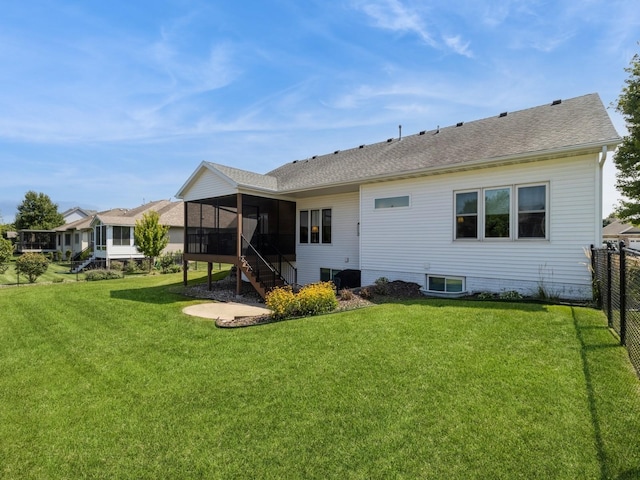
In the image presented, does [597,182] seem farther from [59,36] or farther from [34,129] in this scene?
[34,129]

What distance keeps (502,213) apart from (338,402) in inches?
307

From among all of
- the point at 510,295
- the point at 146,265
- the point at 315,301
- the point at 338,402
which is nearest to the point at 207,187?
the point at 315,301

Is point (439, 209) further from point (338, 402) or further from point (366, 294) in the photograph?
point (338, 402)

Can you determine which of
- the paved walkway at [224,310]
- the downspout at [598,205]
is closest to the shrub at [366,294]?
the paved walkway at [224,310]

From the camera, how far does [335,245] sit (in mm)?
13922

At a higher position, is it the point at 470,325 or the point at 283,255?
the point at 283,255

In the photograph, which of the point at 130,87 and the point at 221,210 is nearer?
the point at 130,87

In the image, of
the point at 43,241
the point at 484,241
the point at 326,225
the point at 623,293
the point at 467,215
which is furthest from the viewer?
the point at 43,241

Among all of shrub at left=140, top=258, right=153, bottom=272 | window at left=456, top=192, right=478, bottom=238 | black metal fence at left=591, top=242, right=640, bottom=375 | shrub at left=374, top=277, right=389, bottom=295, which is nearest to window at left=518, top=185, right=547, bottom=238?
window at left=456, top=192, right=478, bottom=238

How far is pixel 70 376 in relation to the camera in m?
5.21

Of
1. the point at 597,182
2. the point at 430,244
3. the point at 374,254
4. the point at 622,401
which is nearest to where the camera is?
the point at 622,401

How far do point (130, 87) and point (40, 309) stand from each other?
27.7 feet

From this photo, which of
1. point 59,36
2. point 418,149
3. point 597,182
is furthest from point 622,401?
point 59,36

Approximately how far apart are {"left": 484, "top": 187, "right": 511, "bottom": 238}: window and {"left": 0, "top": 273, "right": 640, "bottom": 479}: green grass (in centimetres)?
292
